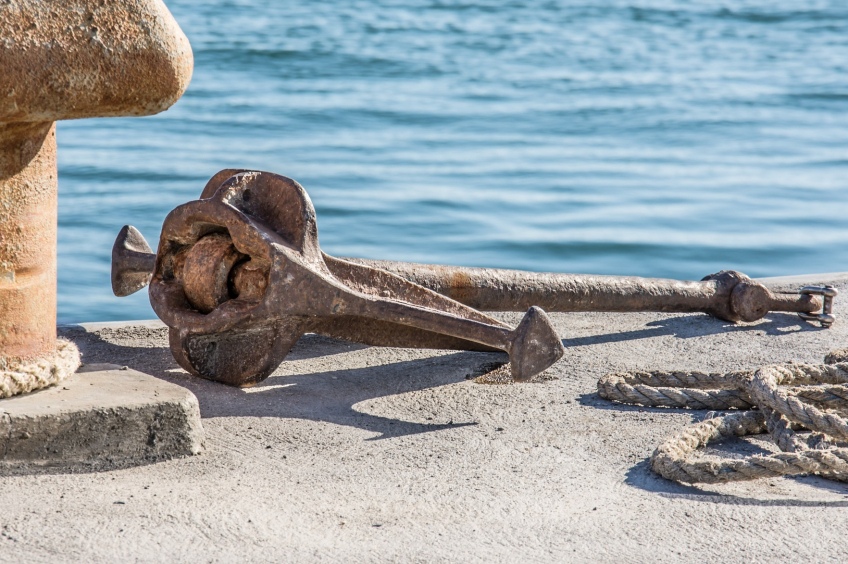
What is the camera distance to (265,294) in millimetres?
2758

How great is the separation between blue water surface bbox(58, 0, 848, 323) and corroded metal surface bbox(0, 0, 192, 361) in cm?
302

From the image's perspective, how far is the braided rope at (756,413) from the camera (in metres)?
2.38

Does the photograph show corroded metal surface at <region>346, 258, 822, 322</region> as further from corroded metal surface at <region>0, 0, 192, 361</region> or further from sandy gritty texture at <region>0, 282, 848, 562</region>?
corroded metal surface at <region>0, 0, 192, 361</region>

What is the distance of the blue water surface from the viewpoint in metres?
6.95

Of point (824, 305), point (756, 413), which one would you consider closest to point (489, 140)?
point (824, 305)

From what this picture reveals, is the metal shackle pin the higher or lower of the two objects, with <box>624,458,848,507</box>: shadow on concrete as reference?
higher

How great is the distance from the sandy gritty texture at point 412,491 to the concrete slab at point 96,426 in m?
0.05

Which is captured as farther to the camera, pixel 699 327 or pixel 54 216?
pixel 699 327

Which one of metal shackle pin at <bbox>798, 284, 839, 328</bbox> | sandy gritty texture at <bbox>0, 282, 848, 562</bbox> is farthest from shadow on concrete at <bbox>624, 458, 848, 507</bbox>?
metal shackle pin at <bbox>798, 284, 839, 328</bbox>

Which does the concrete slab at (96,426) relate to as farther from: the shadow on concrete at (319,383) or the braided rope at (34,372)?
the shadow on concrete at (319,383)

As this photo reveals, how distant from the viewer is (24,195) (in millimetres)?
2438

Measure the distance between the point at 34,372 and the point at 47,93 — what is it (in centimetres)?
58

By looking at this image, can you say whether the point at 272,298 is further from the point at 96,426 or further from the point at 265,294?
the point at 96,426

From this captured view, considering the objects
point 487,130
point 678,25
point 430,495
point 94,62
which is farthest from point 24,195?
point 678,25
